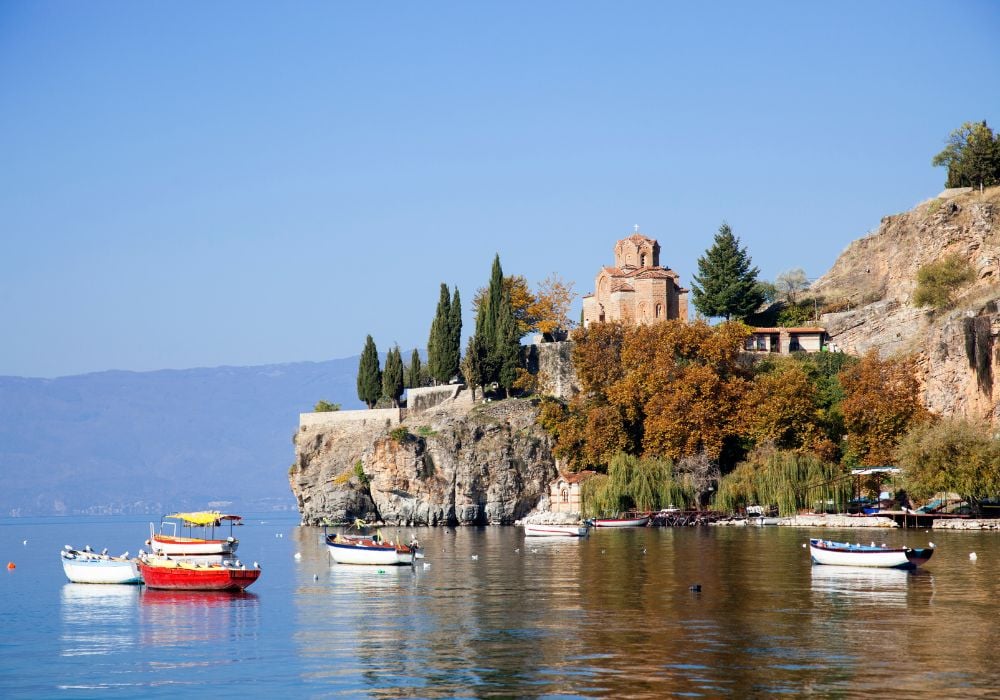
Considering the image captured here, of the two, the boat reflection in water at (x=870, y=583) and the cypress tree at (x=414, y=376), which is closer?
the boat reflection in water at (x=870, y=583)

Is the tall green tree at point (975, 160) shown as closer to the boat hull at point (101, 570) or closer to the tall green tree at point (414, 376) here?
the tall green tree at point (414, 376)

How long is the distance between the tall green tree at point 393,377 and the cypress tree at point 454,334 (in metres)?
5.89

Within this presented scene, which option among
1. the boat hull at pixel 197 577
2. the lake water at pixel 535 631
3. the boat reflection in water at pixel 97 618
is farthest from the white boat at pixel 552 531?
the boat reflection in water at pixel 97 618

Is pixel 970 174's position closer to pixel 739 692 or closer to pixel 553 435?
pixel 553 435

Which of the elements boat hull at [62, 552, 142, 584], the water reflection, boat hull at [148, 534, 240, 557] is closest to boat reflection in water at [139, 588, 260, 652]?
boat hull at [62, 552, 142, 584]

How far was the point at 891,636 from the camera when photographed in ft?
103

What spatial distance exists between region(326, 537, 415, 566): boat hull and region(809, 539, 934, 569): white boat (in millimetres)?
16887

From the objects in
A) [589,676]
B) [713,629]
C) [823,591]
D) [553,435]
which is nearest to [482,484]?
[553,435]

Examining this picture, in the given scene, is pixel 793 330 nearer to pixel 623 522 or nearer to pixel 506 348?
pixel 506 348

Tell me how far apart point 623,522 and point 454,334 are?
2564 cm

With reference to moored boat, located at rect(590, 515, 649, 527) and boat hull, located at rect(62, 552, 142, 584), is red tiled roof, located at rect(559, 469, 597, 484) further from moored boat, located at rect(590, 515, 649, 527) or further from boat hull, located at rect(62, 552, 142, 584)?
boat hull, located at rect(62, 552, 142, 584)

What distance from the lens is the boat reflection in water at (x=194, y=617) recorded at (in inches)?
1359

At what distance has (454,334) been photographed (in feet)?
317

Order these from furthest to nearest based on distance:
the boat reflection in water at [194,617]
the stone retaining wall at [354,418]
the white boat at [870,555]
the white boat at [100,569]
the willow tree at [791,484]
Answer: the stone retaining wall at [354,418]
the willow tree at [791,484]
the white boat at [100,569]
the white boat at [870,555]
the boat reflection in water at [194,617]
